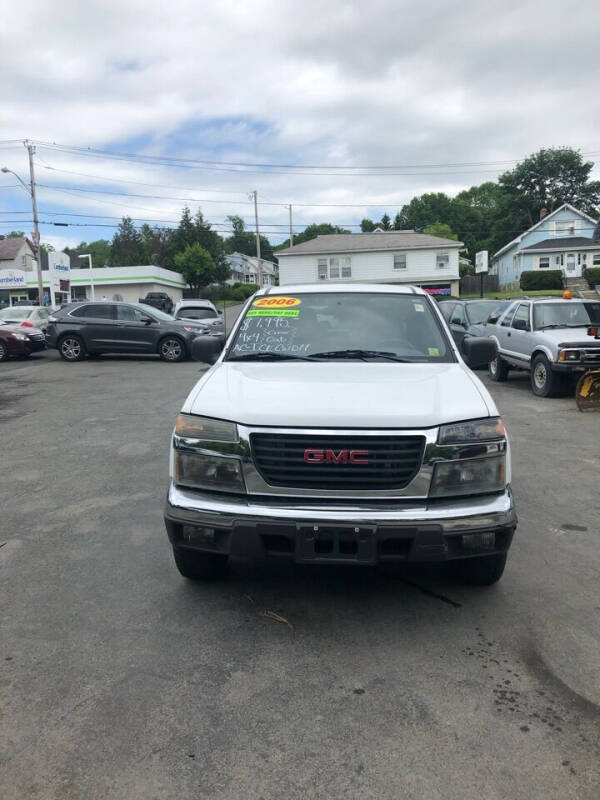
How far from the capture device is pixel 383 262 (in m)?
44.4

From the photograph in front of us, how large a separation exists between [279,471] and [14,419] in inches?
299

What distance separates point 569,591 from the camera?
12.7 ft

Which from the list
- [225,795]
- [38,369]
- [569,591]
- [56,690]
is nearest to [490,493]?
[569,591]

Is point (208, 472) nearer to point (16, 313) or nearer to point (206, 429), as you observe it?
point (206, 429)

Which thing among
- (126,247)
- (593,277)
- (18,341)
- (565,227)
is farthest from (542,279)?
(126,247)

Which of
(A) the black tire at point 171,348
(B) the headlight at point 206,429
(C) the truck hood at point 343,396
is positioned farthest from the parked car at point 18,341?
(B) the headlight at point 206,429

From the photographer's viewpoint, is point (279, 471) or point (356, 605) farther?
point (356, 605)

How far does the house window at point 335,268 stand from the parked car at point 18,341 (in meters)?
28.4

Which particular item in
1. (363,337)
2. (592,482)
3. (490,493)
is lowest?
(592,482)

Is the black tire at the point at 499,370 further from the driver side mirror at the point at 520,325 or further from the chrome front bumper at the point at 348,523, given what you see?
the chrome front bumper at the point at 348,523

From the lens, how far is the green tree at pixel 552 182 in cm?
7181

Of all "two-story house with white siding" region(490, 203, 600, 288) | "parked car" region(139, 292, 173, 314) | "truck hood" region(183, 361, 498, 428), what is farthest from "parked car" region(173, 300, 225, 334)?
"two-story house with white siding" region(490, 203, 600, 288)

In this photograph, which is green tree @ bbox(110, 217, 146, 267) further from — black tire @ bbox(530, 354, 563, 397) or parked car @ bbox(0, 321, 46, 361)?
black tire @ bbox(530, 354, 563, 397)

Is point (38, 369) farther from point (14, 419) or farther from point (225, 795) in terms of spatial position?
point (225, 795)
